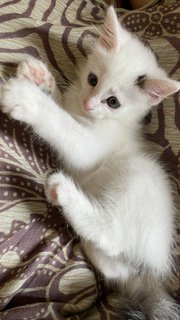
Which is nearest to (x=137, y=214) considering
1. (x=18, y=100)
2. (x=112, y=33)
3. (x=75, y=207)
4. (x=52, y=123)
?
(x=75, y=207)

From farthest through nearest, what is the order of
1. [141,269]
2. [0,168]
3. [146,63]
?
[146,63], [141,269], [0,168]

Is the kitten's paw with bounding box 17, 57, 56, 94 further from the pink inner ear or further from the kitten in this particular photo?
the pink inner ear

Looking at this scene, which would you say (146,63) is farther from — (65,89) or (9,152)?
(9,152)

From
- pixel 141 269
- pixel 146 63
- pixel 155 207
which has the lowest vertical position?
pixel 141 269

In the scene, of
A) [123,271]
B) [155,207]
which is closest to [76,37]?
[155,207]

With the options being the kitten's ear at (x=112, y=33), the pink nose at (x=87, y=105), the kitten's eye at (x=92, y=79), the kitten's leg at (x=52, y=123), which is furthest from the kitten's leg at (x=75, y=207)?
the kitten's ear at (x=112, y=33)

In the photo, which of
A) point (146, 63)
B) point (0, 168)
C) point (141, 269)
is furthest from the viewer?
point (146, 63)

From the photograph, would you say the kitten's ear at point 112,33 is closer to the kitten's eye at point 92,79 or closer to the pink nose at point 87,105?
the kitten's eye at point 92,79
